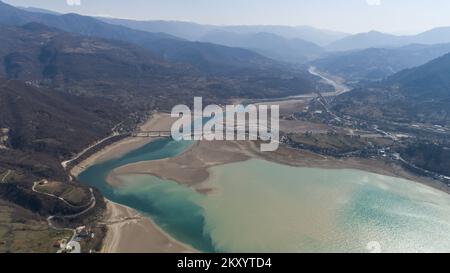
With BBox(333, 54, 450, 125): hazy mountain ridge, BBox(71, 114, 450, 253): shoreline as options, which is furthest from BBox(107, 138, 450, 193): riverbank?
BBox(333, 54, 450, 125): hazy mountain ridge

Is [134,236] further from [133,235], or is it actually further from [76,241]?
[76,241]

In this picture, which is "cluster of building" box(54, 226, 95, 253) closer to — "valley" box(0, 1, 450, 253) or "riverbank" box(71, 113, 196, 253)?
"valley" box(0, 1, 450, 253)

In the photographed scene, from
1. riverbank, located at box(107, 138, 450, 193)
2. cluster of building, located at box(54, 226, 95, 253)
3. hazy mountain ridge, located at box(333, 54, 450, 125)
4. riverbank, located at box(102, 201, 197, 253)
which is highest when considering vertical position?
hazy mountain ridge, located at box(333, 54, 450, 125)

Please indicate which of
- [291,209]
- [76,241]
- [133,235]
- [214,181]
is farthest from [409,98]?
[76,241]

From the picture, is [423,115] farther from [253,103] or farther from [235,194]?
[235,194]

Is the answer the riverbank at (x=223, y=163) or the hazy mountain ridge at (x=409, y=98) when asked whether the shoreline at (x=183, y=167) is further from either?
the hazy mountain ridge at (x=409, y=98)

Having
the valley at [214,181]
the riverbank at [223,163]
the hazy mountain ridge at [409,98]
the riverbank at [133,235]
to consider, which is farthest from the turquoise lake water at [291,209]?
the hazy mountain ridge at [409,98]

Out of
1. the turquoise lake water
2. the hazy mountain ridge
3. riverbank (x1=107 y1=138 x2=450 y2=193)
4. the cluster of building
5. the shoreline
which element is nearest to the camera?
the cluster of building
